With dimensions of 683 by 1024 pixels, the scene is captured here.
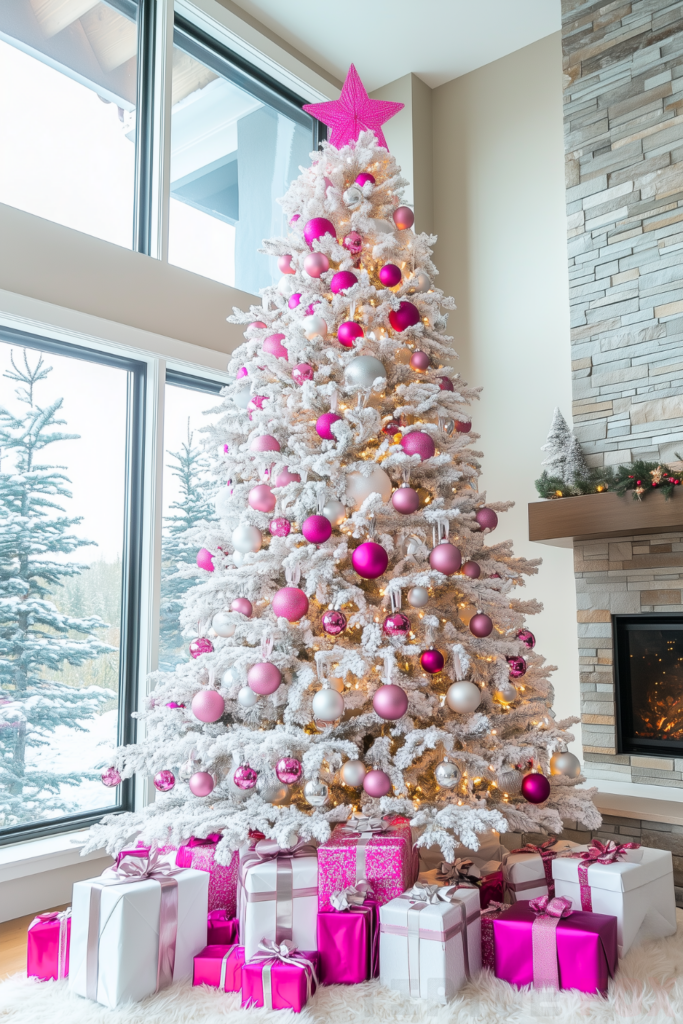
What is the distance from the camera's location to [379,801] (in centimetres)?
190

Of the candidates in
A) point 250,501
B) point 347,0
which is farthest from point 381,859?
point 347,0

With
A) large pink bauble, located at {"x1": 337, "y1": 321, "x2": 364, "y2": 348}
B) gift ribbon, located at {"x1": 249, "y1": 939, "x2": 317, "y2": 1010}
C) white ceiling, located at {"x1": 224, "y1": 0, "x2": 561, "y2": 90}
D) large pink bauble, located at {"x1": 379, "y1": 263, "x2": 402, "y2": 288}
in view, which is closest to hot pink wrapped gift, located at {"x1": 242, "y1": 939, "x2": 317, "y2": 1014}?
gift ribbon, located at {"x1": 249, "y1": 939, "x2": 317, "y2": 1010}

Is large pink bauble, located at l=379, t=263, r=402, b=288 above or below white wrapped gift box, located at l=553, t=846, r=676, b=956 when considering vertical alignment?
above

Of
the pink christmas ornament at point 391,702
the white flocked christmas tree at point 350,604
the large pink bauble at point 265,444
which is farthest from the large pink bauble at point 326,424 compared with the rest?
the pink christmas ornament at point 391,702

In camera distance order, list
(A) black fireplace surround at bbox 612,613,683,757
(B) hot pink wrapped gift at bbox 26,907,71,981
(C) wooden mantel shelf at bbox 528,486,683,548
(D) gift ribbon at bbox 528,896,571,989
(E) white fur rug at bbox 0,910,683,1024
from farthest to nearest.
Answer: (A) black fireplace surround at bbox 612,613,683,757 < (C) wooden mantel shelf at bbox 528,486,683,548 < (B) hot pink wrapped gift at bbox 26,907,71,981 < (D) gift ribbon at bbox 528,896,571,989 < (E) white fur rug at bbox 0,910,683,1024

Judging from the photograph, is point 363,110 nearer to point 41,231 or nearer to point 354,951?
point 41,231

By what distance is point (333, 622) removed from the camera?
1921 mm

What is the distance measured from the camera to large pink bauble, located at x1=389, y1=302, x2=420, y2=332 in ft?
7.29

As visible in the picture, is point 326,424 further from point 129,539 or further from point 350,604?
point 129,539

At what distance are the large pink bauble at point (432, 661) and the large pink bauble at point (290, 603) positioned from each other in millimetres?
336

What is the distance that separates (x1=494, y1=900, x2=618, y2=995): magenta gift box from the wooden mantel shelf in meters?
1.45

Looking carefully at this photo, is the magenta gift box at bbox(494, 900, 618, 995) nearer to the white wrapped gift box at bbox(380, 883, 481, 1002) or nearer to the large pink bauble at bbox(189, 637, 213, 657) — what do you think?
the white wrapped gift box at bbox(380, 883, 481, 1002)

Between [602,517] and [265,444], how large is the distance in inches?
55.9

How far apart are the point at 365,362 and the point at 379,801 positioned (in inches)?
46.5
